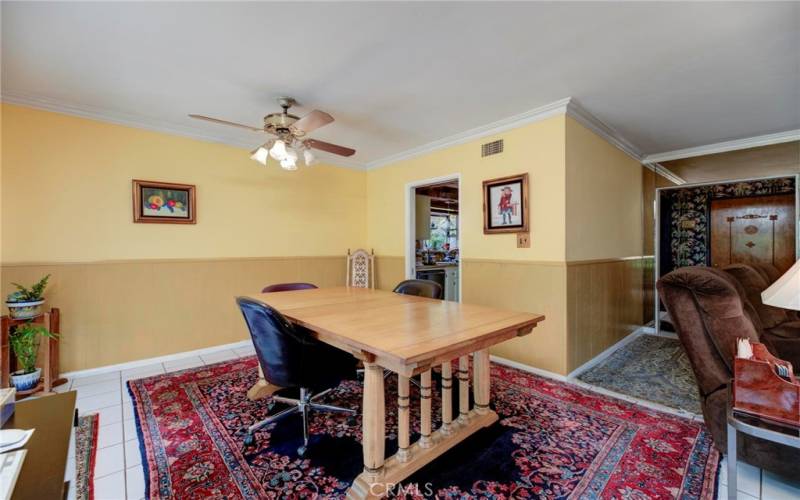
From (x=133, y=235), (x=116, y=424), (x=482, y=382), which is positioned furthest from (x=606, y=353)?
(x=133, y=235)

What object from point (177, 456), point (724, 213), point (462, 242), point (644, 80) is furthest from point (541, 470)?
point (724, 213)

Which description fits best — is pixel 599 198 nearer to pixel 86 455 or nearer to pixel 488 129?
pixel 488 129

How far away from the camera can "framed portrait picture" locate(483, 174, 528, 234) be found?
3137 millimetres

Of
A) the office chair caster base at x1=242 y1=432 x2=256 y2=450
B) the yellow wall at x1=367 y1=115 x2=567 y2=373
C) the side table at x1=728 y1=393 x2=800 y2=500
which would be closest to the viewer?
the side table at x1=728 y1=393 x2=800 y2=500

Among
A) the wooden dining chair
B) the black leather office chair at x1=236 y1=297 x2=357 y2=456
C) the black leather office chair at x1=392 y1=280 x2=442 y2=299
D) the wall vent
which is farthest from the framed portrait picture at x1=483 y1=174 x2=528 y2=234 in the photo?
the black leather office chair at x1=236 y1=297 x2=357 y2=456

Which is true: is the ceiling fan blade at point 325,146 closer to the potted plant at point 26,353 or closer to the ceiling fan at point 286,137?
the ceiling fan at point 286,137

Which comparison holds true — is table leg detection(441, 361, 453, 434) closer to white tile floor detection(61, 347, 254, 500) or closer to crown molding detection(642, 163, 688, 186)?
white tile floor detection(61, 347, 254, 500)

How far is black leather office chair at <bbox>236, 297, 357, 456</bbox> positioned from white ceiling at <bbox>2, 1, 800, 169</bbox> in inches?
63.7

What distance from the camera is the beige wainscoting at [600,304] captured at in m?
3.01

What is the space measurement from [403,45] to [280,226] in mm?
2817

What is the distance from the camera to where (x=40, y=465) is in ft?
3.27

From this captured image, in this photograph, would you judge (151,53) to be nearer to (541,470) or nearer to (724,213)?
(541,470)

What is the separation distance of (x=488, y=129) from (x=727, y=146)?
305cm

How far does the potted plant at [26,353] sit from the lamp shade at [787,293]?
4535mm
